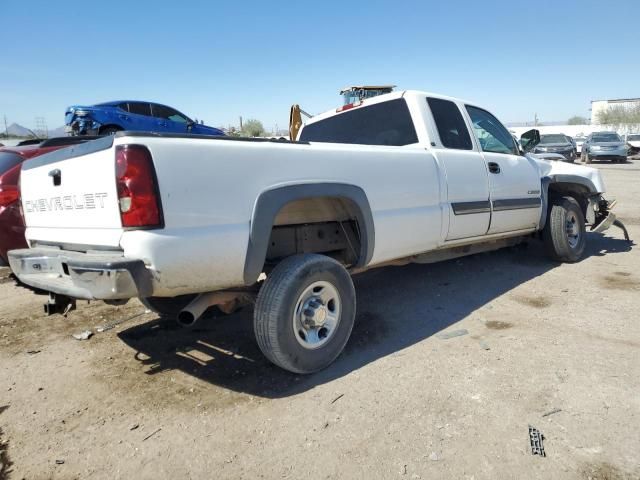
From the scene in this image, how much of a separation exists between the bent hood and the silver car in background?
20.4 m

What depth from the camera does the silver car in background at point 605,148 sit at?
22297 millimetres

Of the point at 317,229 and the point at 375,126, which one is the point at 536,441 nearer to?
the point at 317,229

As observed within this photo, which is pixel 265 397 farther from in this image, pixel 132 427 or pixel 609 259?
pixel 609 259

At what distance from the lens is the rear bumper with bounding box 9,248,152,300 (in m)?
2.04

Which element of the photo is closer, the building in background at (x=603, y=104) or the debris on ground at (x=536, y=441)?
the debris on ground at (x=536, y=441)

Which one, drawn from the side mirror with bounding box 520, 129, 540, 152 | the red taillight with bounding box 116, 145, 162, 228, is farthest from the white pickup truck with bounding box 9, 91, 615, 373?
the side mirror with bounding box 520, 129, 540, 152

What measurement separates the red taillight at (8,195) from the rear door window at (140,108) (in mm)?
9391

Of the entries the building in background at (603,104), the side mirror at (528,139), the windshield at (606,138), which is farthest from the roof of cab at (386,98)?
the building in background at (603,104)

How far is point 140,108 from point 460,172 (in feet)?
36.8

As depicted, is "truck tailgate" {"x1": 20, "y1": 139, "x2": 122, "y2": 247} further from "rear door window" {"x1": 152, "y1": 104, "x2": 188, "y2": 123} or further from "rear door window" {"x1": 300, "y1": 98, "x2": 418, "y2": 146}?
"rear door window" {"x1": 152, "y1": 104, "x2": 188, "y2": 123}

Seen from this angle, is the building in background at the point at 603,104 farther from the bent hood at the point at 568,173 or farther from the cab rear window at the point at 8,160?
the cab rear window at the point at 8,160

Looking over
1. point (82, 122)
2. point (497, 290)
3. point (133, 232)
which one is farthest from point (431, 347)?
point (82, 122)

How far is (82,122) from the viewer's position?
37.7 feet

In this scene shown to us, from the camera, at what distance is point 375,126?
4.05 m
